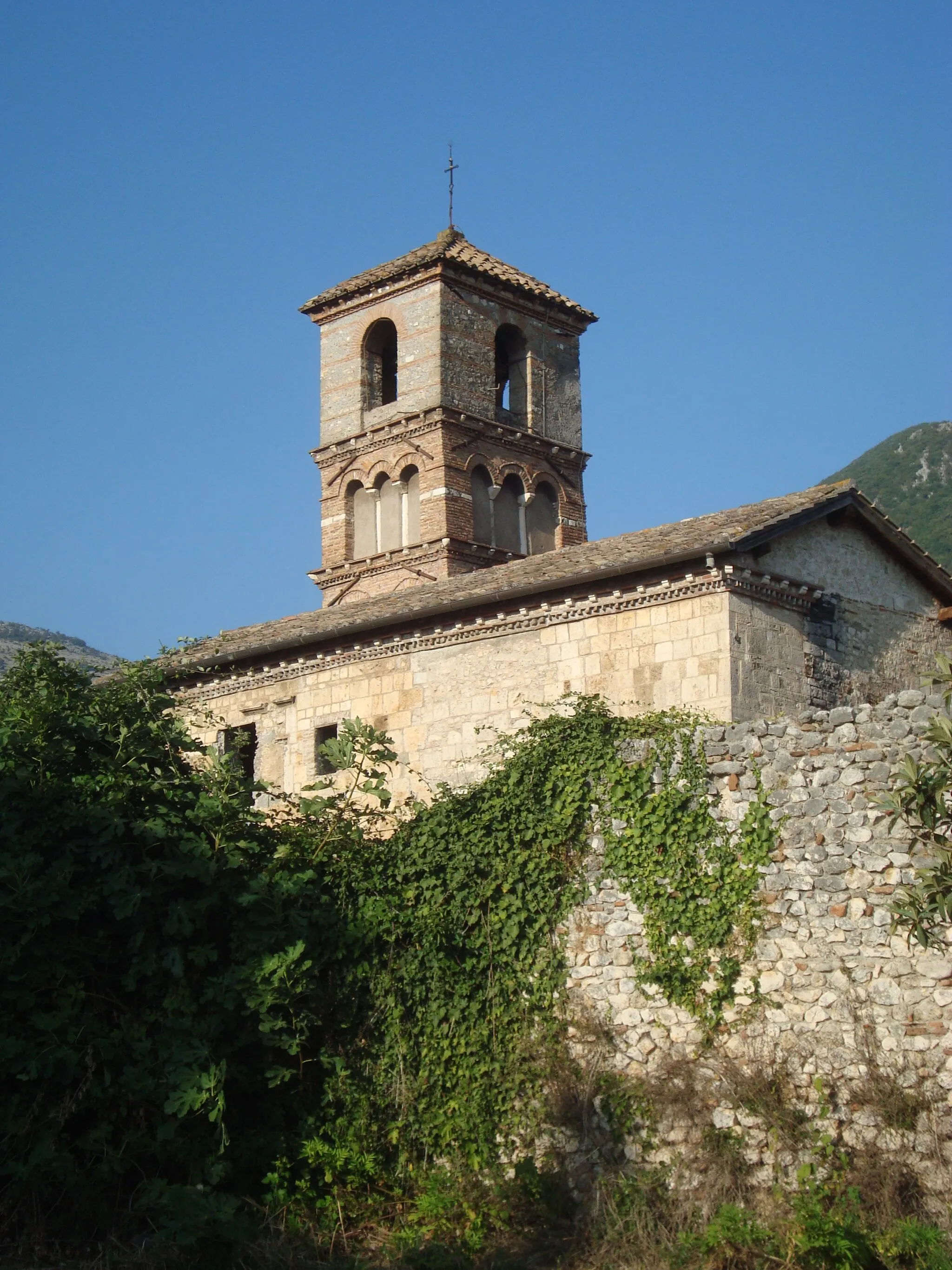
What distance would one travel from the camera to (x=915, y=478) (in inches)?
2461

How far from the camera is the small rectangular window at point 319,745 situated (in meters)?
17.7

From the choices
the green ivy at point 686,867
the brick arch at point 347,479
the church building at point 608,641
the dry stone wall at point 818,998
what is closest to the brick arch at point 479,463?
the brick arch at point 347,479

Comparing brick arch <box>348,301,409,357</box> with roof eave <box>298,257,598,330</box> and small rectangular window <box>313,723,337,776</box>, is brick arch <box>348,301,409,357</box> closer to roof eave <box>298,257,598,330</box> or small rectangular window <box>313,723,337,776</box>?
roof eave <box>298,257,598,330</box>

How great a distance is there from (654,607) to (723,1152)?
673 cm

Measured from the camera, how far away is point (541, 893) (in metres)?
10.9

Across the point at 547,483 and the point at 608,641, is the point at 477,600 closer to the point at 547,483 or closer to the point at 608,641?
the point at 608,641

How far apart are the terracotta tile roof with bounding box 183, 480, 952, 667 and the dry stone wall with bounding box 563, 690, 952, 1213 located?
474 cm

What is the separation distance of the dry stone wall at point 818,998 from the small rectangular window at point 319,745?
25.2 feet

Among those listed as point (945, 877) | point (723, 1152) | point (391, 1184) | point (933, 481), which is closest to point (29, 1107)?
point (391, 1184)

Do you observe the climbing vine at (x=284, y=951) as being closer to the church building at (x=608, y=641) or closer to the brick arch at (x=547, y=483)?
the church building at (x=608, y=641)

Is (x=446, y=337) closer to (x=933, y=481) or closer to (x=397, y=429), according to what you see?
(x=397, y=429)

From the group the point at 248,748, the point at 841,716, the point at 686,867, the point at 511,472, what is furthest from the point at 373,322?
the point at 841,716

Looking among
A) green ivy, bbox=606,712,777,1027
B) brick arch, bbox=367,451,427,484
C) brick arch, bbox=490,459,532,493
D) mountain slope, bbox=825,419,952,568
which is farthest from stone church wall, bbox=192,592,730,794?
mountain slope, bbox=825,419,952,568

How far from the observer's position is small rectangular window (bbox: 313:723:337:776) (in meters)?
17.7
